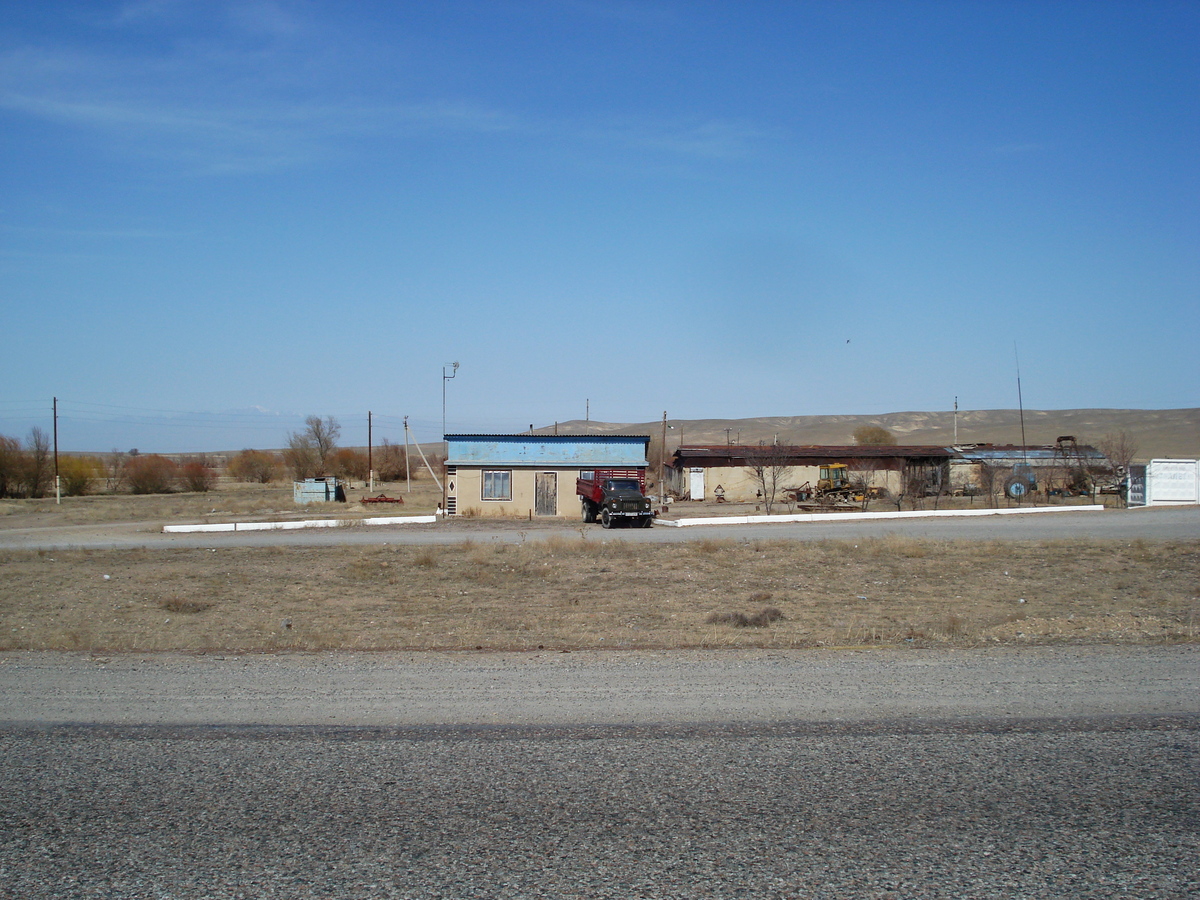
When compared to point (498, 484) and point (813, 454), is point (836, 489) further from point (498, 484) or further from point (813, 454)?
point (498, 484)

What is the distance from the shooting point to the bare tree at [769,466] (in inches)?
2199

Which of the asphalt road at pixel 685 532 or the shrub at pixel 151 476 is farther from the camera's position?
the shrub at pixel 151 476

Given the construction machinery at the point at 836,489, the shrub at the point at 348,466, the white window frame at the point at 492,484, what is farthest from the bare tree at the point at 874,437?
the white window frame at the point at 492,484

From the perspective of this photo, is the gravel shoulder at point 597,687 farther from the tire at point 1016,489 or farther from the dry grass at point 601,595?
the tire at point 1016,489

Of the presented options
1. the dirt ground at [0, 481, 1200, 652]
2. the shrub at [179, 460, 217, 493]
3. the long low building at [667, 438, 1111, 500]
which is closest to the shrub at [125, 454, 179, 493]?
the shrub at [179, 460, 217, 493]

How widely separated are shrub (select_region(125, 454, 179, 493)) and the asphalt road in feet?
160

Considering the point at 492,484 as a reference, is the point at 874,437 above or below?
above

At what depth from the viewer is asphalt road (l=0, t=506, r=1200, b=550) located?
29.9m

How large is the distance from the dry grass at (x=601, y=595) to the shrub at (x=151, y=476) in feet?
209

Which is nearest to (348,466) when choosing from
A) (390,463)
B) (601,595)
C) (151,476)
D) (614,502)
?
(390,463)

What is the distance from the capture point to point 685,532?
33906 mm

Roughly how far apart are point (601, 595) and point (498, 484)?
26.3 meters

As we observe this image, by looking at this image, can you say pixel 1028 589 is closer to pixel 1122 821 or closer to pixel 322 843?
pixel 1122 821

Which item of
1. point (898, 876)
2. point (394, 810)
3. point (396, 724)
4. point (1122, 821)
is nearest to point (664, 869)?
point (898, 876)
